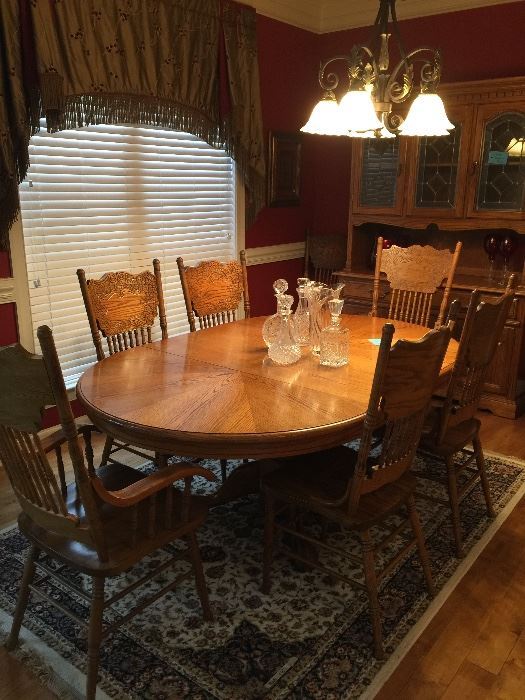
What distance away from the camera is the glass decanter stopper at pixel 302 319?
2412 millimetres

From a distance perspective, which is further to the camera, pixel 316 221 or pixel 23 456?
pixel 316 221

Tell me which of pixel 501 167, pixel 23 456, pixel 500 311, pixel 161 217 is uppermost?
pixel 501 167

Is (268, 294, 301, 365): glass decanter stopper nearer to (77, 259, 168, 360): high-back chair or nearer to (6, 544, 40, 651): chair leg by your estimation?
(77, 259, 168, 360): high-back chair

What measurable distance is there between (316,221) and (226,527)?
10.4ft

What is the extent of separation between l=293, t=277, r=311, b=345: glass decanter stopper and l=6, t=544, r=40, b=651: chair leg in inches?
51.2

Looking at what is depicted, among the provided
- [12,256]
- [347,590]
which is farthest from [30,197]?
[347,590]

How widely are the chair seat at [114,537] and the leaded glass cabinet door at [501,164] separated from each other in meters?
2.86

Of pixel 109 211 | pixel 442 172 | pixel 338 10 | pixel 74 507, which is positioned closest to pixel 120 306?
pixel 109 211

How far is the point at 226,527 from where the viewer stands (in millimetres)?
2498

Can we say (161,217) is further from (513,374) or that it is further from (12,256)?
(513,374)

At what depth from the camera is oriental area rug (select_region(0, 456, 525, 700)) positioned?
1.69 m

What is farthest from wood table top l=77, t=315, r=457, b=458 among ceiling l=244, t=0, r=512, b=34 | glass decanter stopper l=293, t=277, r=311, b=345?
ceiling l=244, t=0, r=512, b=34

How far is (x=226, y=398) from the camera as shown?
189cm

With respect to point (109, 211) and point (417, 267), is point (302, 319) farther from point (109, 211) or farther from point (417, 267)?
point (109, 211)
